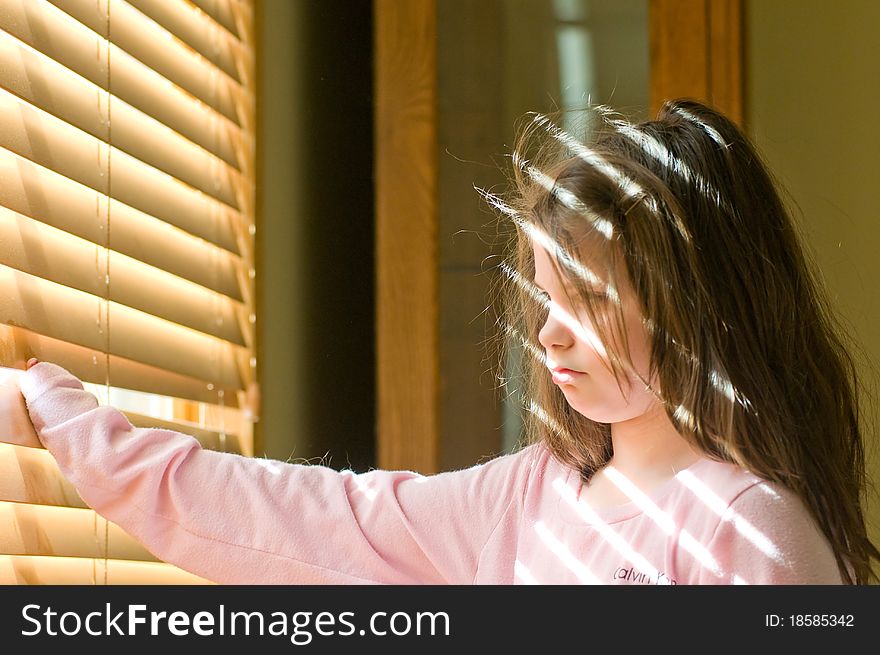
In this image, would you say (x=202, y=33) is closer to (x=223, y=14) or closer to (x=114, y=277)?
(x=223, y=14)

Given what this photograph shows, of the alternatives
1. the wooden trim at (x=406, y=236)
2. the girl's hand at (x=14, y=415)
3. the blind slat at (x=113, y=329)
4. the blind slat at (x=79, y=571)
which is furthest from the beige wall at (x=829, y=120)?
the girl's hand at (x=14, y=415)

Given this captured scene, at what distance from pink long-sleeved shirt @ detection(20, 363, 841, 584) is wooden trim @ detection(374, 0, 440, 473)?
0.52m

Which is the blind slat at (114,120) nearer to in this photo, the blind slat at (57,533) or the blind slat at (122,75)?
the blind slat at (122,75)

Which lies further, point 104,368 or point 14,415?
point 104,368

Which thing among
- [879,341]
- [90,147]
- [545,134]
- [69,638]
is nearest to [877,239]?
[879,341]

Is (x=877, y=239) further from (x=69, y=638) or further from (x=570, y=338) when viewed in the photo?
(x=69, y=638)

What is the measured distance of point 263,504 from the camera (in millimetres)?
855

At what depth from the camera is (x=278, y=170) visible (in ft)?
4.67

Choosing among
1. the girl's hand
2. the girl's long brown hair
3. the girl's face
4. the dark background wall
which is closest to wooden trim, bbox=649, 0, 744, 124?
the dark background wall

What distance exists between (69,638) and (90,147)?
39 cm

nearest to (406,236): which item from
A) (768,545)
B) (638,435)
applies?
(638,435)

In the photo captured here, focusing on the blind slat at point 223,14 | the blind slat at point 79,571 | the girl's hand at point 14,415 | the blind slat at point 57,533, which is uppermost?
the blind slat at point 223,14

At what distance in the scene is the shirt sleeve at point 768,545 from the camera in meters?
0.71

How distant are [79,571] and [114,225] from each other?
11.1 inches
